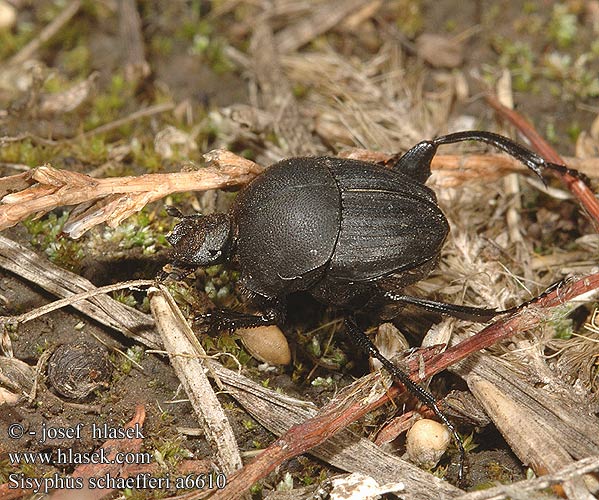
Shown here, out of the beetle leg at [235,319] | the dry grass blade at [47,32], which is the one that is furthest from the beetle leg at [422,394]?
the dry grass blade at [47,32]

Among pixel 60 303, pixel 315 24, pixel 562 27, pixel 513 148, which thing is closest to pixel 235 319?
pixel 60 303

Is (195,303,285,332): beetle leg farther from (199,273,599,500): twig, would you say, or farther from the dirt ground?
(199,273,599,500): twig

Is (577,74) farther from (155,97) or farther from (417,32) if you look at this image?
(155,97)

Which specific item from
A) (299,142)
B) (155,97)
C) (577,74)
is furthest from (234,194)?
(577,74)

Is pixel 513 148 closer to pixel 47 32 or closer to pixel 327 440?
pixel 327 440

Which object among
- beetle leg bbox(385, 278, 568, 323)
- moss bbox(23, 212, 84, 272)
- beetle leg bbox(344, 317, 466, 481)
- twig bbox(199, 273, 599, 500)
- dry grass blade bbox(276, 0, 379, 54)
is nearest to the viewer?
twig bbox(199, 273, 599, 500)

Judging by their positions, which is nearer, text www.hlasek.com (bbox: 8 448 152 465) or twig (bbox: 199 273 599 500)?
twig (bbox: 199 273 599 500)

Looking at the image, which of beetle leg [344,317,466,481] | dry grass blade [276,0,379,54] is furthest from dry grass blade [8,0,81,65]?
beetle leg [344,317,466,481]
